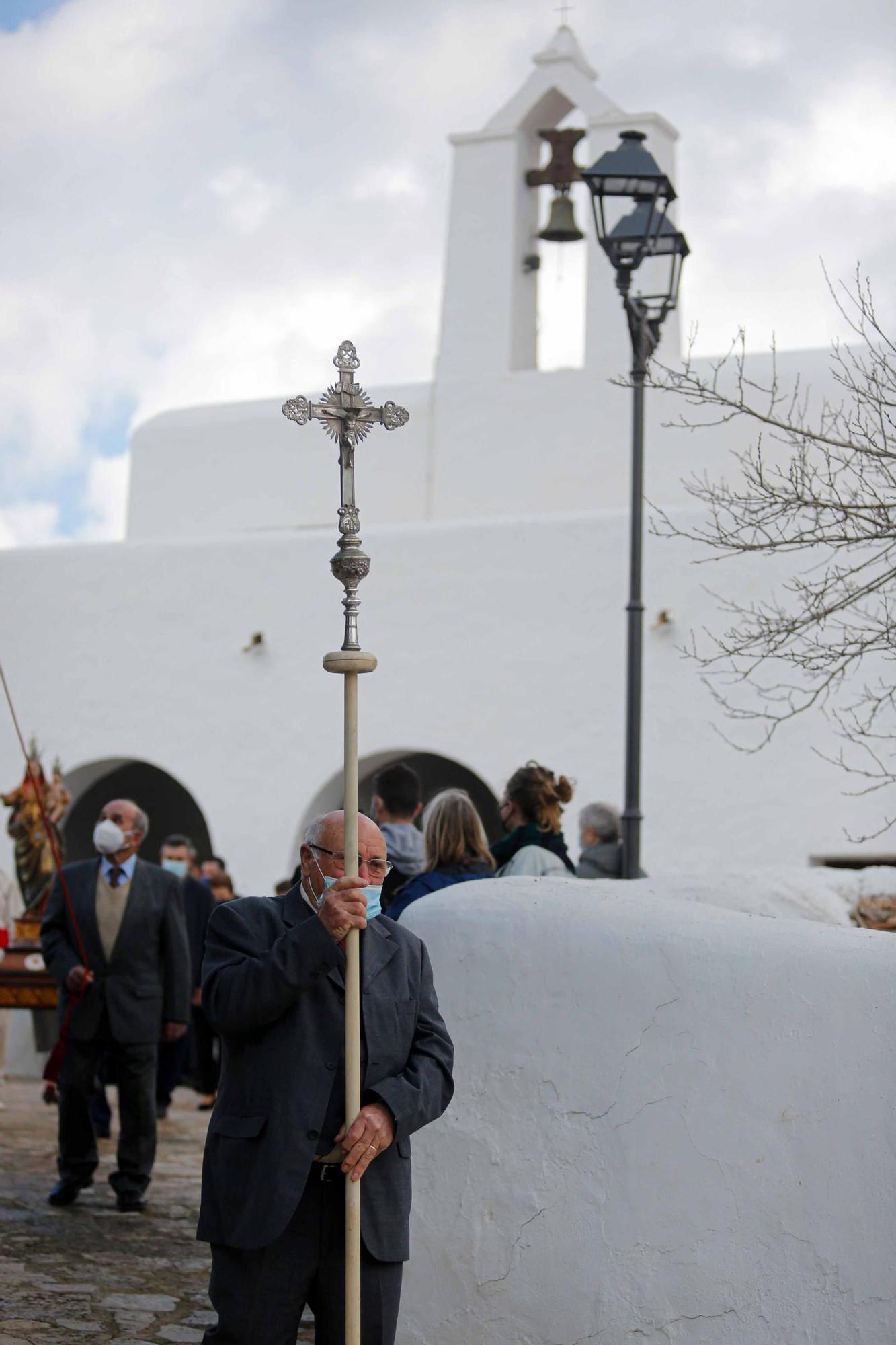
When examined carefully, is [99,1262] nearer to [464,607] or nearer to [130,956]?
[130,956]

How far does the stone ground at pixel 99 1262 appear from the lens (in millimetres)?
5566

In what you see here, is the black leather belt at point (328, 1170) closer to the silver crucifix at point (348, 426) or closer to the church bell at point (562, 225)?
the silver crucifix at point (348, 426)

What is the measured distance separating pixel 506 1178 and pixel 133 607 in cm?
1070

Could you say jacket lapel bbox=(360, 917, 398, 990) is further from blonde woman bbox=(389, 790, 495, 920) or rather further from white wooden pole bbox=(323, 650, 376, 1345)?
blonde woman bbox=(389, 790, 495, 920)

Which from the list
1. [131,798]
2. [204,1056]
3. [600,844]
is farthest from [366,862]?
[131,798]

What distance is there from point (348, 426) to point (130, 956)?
4.31 meters

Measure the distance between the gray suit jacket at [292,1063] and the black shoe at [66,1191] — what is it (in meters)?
4.00

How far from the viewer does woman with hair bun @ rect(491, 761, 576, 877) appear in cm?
673

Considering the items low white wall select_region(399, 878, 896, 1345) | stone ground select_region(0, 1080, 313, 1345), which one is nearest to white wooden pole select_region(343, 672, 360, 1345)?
low white wall select_region(399, 878, 896, 1345)

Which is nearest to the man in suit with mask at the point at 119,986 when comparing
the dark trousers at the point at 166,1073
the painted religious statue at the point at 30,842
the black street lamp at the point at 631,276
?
the black street lamp at the point at 631,276

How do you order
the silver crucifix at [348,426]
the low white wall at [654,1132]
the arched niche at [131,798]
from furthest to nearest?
the arched niche at [131,798]
the low white wall at [654,1132]
the silver crucifix at [348,426]

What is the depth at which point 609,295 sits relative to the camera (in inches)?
599

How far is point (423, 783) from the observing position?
50.4ft

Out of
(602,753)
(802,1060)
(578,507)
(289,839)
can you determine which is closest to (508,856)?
(802,1060)
